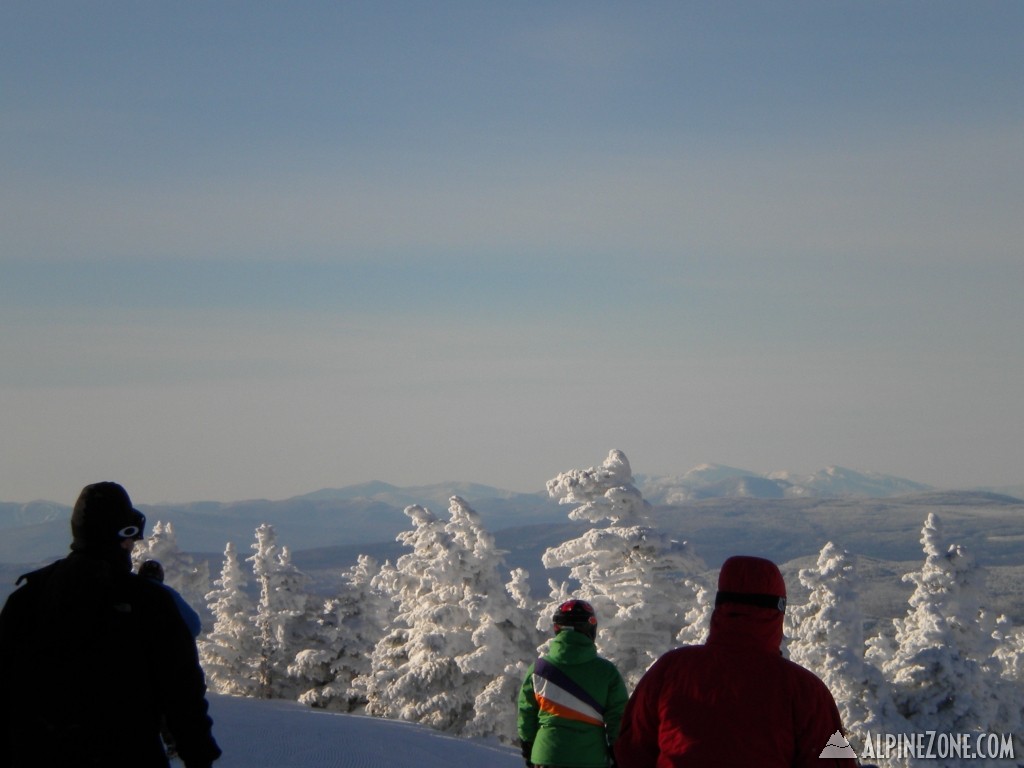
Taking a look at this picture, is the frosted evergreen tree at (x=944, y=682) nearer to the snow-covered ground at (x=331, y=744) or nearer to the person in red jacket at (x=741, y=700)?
the snow-covered ground at (x=331, y=744)

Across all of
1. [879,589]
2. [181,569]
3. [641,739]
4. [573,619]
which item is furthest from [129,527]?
[879,589]

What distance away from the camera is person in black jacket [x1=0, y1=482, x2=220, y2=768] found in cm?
510

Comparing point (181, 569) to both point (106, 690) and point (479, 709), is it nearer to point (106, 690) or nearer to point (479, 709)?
point (479, 709)

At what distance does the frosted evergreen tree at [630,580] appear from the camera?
25297mm

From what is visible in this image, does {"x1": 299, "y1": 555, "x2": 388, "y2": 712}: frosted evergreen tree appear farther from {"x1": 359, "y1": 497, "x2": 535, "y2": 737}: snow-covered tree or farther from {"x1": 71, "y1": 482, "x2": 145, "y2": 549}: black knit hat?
{"x1": 71, "y1": 482, "x2": 145, "y2": 549}: black knit hat

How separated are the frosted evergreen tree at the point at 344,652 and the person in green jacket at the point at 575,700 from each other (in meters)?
31.8

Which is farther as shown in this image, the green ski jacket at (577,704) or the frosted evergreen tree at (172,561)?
the frosted evergreen tree at (172,561)

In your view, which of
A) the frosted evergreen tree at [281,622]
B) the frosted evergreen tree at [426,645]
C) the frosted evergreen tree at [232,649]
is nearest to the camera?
the frosted evergreen tree at [426,645]

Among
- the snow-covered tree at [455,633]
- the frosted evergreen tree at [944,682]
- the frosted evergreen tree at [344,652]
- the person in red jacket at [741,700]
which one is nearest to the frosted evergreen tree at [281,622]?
the frosted evergreen tree at [344,652]

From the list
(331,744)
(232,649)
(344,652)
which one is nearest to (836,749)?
(331,744)

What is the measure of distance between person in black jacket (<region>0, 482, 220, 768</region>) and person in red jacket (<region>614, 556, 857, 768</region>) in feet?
6.99

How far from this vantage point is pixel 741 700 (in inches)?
186

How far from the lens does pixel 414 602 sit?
1340 inches

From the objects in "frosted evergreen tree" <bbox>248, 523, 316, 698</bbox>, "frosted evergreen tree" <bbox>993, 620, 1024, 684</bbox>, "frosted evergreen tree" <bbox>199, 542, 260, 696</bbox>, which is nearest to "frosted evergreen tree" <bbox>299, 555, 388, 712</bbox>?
"frosted evergreen tree" <bbox>248, 523, 316, 698</bbox>
